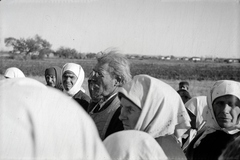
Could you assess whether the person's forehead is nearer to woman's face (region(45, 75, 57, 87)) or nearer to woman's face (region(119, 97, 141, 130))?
woman's face (region(45, 75, 57, 87))

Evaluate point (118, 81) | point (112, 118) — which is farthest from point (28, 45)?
point (112, 118)

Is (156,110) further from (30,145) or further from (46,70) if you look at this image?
(46,70)

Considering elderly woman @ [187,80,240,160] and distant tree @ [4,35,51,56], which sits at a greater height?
distant tree @ [4,35,51,56]

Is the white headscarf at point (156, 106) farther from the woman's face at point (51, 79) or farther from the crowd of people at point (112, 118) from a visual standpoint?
the woman's face at point (51, 79)

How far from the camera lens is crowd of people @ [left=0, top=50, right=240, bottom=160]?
81cm

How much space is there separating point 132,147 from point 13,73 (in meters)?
4.33

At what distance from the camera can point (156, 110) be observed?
217 cm

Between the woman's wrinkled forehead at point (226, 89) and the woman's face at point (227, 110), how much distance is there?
1.2 inches

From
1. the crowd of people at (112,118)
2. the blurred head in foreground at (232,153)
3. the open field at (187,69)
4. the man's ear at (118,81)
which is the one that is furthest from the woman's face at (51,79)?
the blurred head in foreground at (232,153)

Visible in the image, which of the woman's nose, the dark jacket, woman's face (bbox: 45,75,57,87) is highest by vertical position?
the woman's nose

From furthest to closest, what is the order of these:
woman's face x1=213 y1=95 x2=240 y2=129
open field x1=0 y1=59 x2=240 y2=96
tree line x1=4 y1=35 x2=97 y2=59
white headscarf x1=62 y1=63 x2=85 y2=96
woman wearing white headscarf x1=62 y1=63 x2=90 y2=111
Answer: white headscarf x1=62 y1=63 x2=85 y2=96
woman wearing white headscarf x1=62 y1=63 x2=90 y2=111
tree line x1=4 y1=35 x2=97 y2=59
open field x1=0 y1=59 x2=240 y2=96
woman's face x1=213 y1=95 x2=240 y2=129

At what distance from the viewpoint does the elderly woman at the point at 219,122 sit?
2678 millimetres

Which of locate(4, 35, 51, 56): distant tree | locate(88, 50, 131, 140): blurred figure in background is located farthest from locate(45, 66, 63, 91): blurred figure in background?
locate(88, 50, 131, 140): blurred figure in background

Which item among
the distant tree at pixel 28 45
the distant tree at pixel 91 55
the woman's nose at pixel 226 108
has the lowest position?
the woman's nose at pixel 226 108
